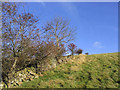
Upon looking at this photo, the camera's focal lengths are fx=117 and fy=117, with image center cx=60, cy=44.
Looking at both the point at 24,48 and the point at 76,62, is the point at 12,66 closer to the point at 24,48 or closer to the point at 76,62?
the point at 24,48

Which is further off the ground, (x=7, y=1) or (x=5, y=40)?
(x=7, y=1)

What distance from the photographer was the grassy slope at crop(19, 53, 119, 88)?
11.4m

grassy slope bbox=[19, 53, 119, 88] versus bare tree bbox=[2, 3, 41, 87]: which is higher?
bare tree bbox=[2, 3, 41, 87]

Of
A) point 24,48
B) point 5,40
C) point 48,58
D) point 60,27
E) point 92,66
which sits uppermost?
point 60,27

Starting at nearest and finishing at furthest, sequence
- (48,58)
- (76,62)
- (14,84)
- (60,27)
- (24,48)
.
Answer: (14,84), (24,48), (48,58), (76,62), (60,27)

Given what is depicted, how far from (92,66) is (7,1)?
42.1ft

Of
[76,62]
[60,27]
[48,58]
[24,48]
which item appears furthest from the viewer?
[60,27]

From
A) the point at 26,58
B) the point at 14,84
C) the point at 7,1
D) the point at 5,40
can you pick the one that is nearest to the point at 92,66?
the point at 26,58

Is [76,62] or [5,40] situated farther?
[76,62]

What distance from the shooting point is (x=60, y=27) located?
26.0 meters

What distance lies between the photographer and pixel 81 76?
511 inches

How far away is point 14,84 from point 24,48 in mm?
3913

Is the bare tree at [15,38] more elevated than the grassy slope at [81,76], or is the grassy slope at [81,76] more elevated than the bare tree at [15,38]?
the bare tree at [15,38]

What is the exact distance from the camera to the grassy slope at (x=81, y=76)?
1139cm
